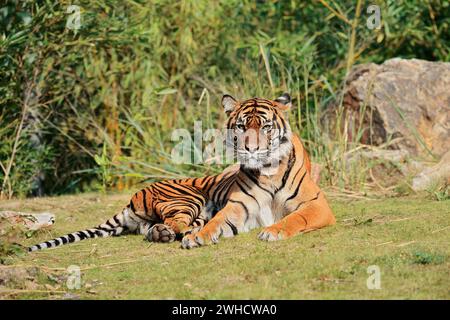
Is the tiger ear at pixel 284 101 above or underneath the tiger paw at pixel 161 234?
above

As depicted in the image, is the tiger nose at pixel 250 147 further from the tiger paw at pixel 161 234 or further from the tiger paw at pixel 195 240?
the tiger paw at pixel 161 234

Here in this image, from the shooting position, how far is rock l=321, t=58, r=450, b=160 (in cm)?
1097

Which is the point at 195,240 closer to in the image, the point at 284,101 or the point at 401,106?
the point at 284,101

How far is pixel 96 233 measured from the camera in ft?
27.0

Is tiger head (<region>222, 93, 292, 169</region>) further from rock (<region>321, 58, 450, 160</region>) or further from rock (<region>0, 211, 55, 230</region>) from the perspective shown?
rock (<region>321, 58, 450, 160</region>)

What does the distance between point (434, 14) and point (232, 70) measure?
338 cm

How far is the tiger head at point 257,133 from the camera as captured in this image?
24.6 ft

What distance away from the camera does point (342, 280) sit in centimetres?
564

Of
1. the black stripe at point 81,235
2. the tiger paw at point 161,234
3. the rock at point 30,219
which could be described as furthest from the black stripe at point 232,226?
Result: the rock at point 30,219

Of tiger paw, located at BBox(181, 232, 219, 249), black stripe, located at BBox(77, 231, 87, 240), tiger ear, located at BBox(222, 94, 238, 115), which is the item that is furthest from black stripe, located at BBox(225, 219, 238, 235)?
black stripe, located at BBox(77, 231, 87, 240)

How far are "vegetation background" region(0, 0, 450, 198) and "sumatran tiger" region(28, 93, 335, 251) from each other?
2663 mm

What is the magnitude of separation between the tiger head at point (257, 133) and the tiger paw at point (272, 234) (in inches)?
27.9
